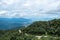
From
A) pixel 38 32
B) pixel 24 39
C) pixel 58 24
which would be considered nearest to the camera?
pixel 24 39

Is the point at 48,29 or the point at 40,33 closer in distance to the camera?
the point at 40,33

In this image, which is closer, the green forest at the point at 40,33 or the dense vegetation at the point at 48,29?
the green forest at the point at 40,33

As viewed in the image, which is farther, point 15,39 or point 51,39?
point 15,39

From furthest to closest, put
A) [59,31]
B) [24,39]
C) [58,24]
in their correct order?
[58,24], [59,31], [24,39]

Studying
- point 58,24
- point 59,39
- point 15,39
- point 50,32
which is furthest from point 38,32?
point 59,39

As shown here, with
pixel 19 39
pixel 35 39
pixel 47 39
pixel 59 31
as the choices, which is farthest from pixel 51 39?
pixel 59 31

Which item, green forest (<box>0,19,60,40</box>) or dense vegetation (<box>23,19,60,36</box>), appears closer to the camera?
green forest (<box>0,19,60,40</box>)

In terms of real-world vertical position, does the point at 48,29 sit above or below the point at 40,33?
above

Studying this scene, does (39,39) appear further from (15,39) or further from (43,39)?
(15,39)

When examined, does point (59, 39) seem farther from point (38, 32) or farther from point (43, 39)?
point (38, 32)
